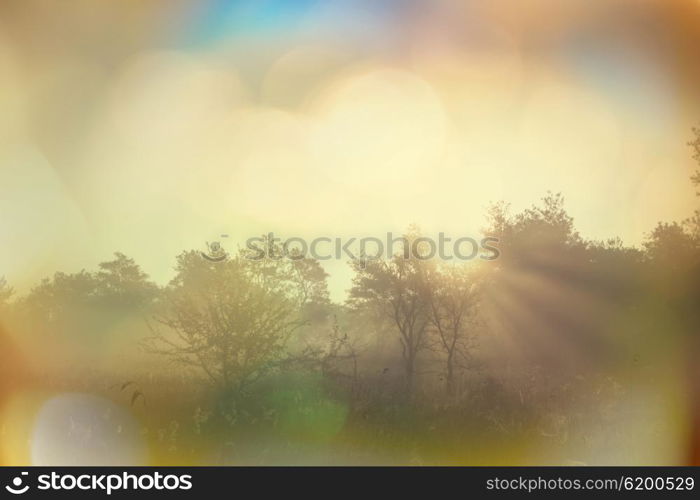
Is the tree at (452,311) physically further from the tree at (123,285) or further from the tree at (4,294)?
the tree at (4,294)

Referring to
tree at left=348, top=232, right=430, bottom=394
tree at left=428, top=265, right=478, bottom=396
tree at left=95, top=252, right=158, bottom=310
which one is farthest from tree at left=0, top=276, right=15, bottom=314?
tree at left=428, top=265, right=478, bottom=396

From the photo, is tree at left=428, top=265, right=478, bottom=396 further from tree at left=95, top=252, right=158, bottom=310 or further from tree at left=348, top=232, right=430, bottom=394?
tree at left=95, top=252, right=158, bottom=310

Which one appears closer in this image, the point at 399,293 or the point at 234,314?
the point at 234,314

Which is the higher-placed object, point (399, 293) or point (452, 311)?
point (399, 293)

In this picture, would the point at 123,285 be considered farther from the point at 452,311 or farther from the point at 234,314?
the point at 452,311

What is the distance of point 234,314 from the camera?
31.2ft

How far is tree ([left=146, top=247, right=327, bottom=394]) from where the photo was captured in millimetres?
9359

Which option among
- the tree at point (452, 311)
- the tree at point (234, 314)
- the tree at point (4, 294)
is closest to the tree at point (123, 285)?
the tree at point (234, 314)

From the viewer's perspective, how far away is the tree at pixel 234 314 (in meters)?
9.36

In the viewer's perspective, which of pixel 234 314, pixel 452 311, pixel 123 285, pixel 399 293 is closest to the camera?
pixel 234 314

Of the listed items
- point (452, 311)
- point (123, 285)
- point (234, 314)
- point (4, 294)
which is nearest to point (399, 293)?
point (452, 311)

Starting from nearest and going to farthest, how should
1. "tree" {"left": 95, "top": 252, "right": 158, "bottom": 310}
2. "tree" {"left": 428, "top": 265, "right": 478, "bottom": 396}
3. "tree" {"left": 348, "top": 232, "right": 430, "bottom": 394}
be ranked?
"tree" {"left": 428, "top": 265, "right": 478, "bottom": 396}
"tree" {"left": 348, "top": 232, "right": 430, "bottom": 394}
"tree" {"left": 95, "top": 252, "right": 158, "bottom": 310}

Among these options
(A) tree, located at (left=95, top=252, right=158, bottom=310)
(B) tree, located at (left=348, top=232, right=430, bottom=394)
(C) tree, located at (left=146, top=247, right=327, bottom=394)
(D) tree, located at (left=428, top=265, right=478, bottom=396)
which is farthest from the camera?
(A) tree, located at (left=95, top=252, right=158, bottom=310)

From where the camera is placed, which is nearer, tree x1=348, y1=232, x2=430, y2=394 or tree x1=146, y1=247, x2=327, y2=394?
tree x1=146, y1=247, x2=327, y2=394
